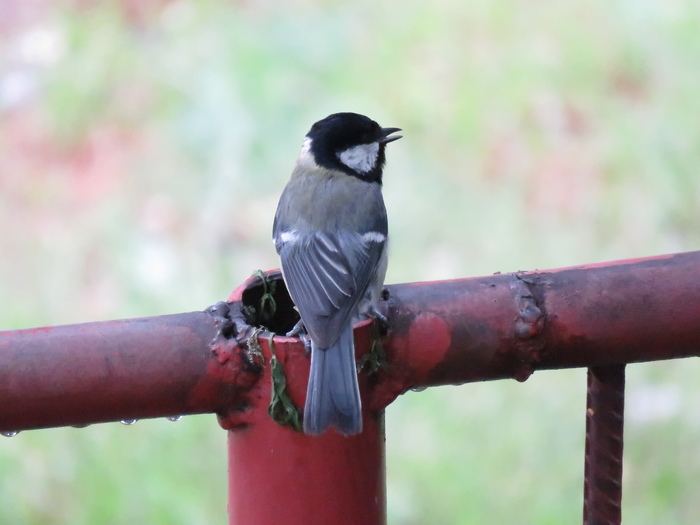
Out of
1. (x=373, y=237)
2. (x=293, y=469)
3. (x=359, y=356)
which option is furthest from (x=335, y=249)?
(x=293, y=469)

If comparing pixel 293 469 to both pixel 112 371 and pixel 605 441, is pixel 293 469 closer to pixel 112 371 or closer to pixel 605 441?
pixel 112 371

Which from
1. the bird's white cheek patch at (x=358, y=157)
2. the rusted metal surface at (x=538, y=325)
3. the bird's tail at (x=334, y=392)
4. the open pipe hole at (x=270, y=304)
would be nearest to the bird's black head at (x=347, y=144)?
the bird's white cheek patch at (x=358, y=157)

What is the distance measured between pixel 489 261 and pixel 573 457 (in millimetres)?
880

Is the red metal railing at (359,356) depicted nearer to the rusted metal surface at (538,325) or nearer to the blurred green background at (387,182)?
the rusted metal surface at (538,325)

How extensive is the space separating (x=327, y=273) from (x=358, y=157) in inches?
23.6

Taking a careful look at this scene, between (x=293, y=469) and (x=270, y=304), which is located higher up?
(x=270, y=304)

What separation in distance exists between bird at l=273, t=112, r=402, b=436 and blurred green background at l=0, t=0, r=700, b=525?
1.19m

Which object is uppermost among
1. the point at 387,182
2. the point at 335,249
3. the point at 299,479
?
the point at 387,182

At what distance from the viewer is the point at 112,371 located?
119 centimetres

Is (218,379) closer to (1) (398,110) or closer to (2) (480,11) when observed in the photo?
(1) (398,110)

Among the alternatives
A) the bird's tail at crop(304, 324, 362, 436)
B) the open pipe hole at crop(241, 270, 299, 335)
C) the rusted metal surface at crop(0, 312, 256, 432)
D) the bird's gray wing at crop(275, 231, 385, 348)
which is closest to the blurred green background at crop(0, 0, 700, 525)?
the bird's gray wing at crop(275, 231, 385, 348)

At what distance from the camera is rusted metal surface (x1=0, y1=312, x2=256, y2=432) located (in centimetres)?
118

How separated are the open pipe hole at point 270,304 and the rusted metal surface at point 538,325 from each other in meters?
0.21

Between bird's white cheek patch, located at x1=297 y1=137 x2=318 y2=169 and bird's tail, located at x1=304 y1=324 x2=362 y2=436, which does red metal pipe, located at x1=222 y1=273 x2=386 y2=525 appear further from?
bird's white cheek patch, located at x1=297 y1=137 x2=318 y2=169
